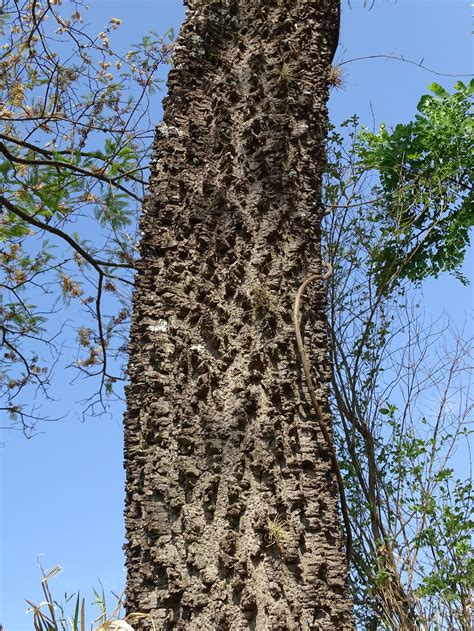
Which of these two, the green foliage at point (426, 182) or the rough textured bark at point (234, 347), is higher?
the green foliage at point (426, 182)

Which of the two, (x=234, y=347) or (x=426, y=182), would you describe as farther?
(x=426, y=182)

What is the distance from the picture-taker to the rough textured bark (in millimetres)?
1322

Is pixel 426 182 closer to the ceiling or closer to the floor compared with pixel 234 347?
closer to the ceiling

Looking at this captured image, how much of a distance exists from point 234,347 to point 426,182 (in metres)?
3.37

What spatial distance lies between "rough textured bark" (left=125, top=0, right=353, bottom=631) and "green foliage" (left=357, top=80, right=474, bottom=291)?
8.27ft

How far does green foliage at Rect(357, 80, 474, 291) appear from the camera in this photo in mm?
4348

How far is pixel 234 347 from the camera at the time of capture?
59.4 inches

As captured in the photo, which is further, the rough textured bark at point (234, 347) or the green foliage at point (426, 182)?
the green foliage at point (426, 182)

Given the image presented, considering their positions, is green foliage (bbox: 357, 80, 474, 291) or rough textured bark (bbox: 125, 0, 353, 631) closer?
rough textured bark (bbox: 125, 0, 353, 631)

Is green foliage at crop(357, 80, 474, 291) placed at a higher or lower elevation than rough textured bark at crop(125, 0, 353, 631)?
higher

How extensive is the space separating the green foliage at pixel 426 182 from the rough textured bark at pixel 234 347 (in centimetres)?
252

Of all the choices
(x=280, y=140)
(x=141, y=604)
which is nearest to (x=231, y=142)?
(x=280, y=140)

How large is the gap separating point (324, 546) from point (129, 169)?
7.65 ft

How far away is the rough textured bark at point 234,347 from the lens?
1322mm
